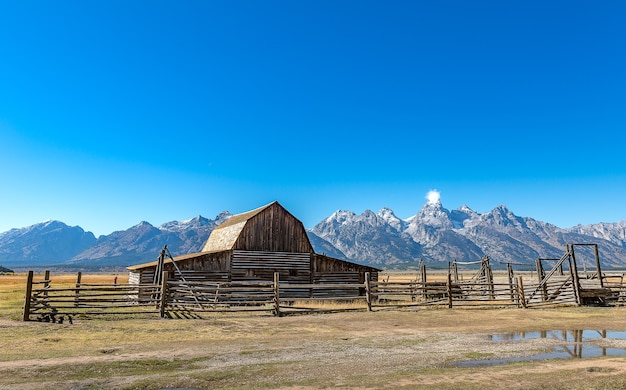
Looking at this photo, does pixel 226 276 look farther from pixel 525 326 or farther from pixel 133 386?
pixel 133 386

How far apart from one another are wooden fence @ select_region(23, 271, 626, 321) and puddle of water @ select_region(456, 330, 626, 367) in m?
7.87

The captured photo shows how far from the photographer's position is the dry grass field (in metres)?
7.41

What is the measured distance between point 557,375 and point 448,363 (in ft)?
6.81

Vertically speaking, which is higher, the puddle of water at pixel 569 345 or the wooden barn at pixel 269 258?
the wooden barn at pixel 269 258

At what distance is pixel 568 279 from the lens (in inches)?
999

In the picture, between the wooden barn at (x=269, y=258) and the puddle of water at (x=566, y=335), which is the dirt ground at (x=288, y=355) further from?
the wooden barn at (x=269, y=258)

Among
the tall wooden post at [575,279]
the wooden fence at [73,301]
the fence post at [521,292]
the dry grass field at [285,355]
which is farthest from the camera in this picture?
the tall wooden post at [575,279]

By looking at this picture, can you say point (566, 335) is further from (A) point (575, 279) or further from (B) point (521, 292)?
(A) point (575, 279)

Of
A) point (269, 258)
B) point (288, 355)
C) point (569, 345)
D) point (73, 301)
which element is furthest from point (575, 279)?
point (73, 301)

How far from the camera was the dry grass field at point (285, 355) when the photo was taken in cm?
741

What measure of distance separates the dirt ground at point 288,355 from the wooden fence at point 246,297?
2.24 meters

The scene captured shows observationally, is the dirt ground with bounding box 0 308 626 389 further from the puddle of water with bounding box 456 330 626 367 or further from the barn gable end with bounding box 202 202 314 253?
the barn gable end with bounding box 202 202 314 253

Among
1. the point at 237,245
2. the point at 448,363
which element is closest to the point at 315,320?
the point at 448,363

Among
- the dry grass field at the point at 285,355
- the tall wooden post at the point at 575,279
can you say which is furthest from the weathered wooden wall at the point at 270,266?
the tall wooden post at the point at 575,279
